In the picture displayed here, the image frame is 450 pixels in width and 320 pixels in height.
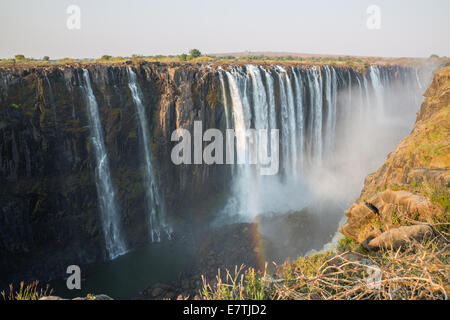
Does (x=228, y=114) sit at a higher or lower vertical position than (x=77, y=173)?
higher

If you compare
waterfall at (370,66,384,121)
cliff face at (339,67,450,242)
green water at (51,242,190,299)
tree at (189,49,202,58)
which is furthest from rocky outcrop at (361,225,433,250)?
tree at (189,49,202,58)

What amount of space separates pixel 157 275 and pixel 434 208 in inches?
504

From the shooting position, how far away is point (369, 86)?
31.5 metres

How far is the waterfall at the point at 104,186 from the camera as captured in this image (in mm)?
15414

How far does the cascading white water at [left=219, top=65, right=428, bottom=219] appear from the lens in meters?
20.2

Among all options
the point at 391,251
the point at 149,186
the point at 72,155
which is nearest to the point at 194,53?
the point at 149,186

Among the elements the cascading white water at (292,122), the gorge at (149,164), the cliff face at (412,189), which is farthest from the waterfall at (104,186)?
the cliff face at (412,189)

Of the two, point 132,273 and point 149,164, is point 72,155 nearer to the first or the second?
point 149,164

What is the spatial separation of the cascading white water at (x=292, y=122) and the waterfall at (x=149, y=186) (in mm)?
4973

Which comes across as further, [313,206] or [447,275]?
Answer: [313,206]

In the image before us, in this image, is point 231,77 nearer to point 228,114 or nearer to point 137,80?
point 228,114

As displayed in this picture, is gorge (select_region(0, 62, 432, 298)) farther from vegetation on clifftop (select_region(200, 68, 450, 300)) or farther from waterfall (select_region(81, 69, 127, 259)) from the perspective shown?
vegetation on clifftop (select_region(200, 68, 450, 300))
